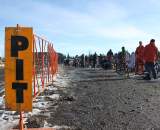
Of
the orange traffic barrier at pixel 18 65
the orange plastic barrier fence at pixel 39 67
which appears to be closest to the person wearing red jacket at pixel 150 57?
the orange plastic barrier fence at pixel 39 67

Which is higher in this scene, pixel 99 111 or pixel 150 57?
pixel 150 57

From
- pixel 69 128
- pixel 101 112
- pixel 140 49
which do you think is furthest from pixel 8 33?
pixel 140 49

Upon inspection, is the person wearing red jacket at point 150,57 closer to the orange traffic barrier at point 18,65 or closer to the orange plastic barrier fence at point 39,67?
the orange plastic barrier fence at point 39,67

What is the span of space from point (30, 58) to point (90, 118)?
2566 mm

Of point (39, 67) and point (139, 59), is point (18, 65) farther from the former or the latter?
point (139, 59)

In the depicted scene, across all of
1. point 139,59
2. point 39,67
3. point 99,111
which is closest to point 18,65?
point 99,111

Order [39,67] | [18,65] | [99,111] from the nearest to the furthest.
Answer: [18,65], [99,111], [39,67]

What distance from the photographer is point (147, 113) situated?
11.3 metres

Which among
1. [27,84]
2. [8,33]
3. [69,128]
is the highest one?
[8,33]

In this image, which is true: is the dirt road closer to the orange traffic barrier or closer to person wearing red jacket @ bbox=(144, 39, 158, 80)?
the orange traffic barrier

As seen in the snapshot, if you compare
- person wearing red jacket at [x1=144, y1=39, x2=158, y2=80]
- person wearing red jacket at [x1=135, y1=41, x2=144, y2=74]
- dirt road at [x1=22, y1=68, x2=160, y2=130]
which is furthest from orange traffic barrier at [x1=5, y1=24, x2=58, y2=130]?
person wearing red jacket at [x1=135, y1=41, x2=144, y2=74]

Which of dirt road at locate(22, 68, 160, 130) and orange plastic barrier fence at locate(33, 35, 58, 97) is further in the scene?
orange plastic barrier fence at locate(33, 35, 58, 97)

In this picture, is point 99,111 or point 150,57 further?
point 150,57

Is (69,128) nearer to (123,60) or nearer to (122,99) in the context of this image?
(122,99)
